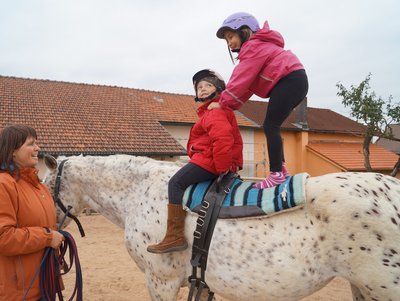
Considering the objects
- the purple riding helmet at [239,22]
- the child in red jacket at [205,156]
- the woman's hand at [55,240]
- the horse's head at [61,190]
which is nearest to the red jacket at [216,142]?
the child in red jacket at [205,156]

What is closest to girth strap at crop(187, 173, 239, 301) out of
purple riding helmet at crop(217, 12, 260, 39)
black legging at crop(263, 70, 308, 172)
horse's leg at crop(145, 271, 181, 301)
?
horse's leg at crop(145, 271, 181, 301)

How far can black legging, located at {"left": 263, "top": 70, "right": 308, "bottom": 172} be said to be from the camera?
2.49m

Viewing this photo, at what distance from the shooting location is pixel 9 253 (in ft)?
6.82

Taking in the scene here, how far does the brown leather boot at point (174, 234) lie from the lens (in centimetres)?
244

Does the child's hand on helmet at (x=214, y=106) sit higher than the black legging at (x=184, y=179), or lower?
higher

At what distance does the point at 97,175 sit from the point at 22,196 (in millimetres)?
1050

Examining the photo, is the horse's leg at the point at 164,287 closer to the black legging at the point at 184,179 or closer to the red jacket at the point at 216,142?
the black legging at the point at 184,179

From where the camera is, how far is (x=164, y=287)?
8.81 feet

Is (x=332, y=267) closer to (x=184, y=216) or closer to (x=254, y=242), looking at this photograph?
(x=254, y=242)

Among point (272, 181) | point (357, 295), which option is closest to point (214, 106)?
point (272, 181)

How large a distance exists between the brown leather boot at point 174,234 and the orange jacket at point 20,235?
762 mm

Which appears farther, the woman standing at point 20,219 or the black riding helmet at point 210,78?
the black riding helmet at point 210,78

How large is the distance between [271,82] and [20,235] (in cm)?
202

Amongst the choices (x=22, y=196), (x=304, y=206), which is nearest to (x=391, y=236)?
(x=304, y=206)
